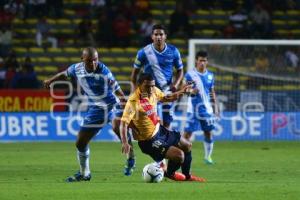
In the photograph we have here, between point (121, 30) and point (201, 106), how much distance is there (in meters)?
11.2

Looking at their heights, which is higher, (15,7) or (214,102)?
(15,7)

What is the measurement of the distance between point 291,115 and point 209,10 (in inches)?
307

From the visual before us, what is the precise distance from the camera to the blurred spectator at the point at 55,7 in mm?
29984

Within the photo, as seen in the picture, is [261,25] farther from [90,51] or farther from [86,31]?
[90,51]

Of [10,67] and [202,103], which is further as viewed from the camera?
[10,67]

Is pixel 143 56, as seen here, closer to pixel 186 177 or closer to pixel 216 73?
pixel 186 177

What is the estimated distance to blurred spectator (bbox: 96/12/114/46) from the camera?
94.0 ft

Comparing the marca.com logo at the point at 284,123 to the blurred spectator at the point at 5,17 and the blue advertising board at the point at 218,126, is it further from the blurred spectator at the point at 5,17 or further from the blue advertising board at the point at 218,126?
the blurred spectator at the point at 5,17

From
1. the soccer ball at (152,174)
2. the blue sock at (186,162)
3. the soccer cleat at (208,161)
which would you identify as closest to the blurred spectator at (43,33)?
A: the soccer cleat at (208,161)

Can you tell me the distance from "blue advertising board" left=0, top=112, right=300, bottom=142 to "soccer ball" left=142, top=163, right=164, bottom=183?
11.2m

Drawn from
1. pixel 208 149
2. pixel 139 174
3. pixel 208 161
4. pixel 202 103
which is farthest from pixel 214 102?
pixel 139 174

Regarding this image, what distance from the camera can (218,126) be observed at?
80.4 ft

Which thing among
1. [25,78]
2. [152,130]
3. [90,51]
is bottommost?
[25,78]

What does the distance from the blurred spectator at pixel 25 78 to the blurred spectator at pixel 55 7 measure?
452 cm
